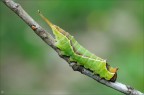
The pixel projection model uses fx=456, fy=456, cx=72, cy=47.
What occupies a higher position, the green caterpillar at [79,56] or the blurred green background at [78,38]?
the blurred green background at [78,38]

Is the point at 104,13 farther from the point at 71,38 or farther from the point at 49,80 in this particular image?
the point at 71,38

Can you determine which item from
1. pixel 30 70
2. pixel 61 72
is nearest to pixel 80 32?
pixel 61 72

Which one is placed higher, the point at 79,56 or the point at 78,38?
the point at 78,38

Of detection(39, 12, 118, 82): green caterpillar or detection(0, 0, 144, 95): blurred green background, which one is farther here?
detection(0, 0, 144, 95): blurred green background

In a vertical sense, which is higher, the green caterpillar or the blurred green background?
the blurred green background

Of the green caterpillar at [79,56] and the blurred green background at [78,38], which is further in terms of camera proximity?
the blurred green background at [78,38]
